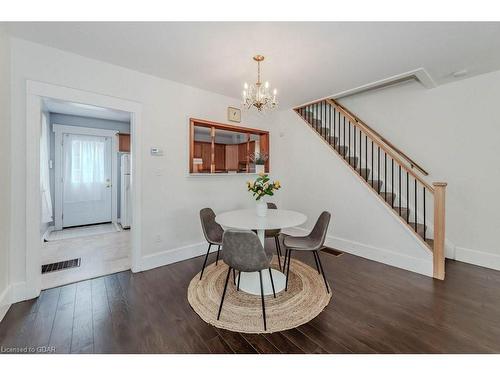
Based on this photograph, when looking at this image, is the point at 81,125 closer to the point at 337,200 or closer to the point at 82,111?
the point at 82,111

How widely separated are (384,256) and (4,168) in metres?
4.57

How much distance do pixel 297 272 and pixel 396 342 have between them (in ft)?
4.18

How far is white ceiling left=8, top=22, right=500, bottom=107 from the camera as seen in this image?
6.54ft

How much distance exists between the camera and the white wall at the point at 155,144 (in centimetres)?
221

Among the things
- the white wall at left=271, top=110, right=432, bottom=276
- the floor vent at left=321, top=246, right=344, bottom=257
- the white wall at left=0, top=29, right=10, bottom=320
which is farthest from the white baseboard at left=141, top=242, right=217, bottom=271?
the white wall at left=271, top=110, right=432, bottom=276

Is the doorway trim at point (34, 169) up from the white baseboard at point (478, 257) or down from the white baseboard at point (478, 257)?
up

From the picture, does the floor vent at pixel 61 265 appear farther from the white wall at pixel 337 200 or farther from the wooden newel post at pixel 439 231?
the wooden newel post at pixel 439 231

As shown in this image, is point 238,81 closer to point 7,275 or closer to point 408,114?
point 408,114

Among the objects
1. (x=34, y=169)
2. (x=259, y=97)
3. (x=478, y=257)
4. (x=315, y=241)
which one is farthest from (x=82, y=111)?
(x=478, y=257)

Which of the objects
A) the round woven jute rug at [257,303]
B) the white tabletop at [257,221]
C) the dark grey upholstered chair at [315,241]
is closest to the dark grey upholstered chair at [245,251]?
the round woven jute rug at [257,303]

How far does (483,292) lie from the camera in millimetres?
2365

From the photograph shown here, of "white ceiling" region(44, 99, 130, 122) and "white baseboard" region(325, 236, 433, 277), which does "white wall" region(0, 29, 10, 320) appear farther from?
"white baseboard" region(325, 236, 433, 277)

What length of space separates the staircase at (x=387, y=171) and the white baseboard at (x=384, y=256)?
0.12 meters
